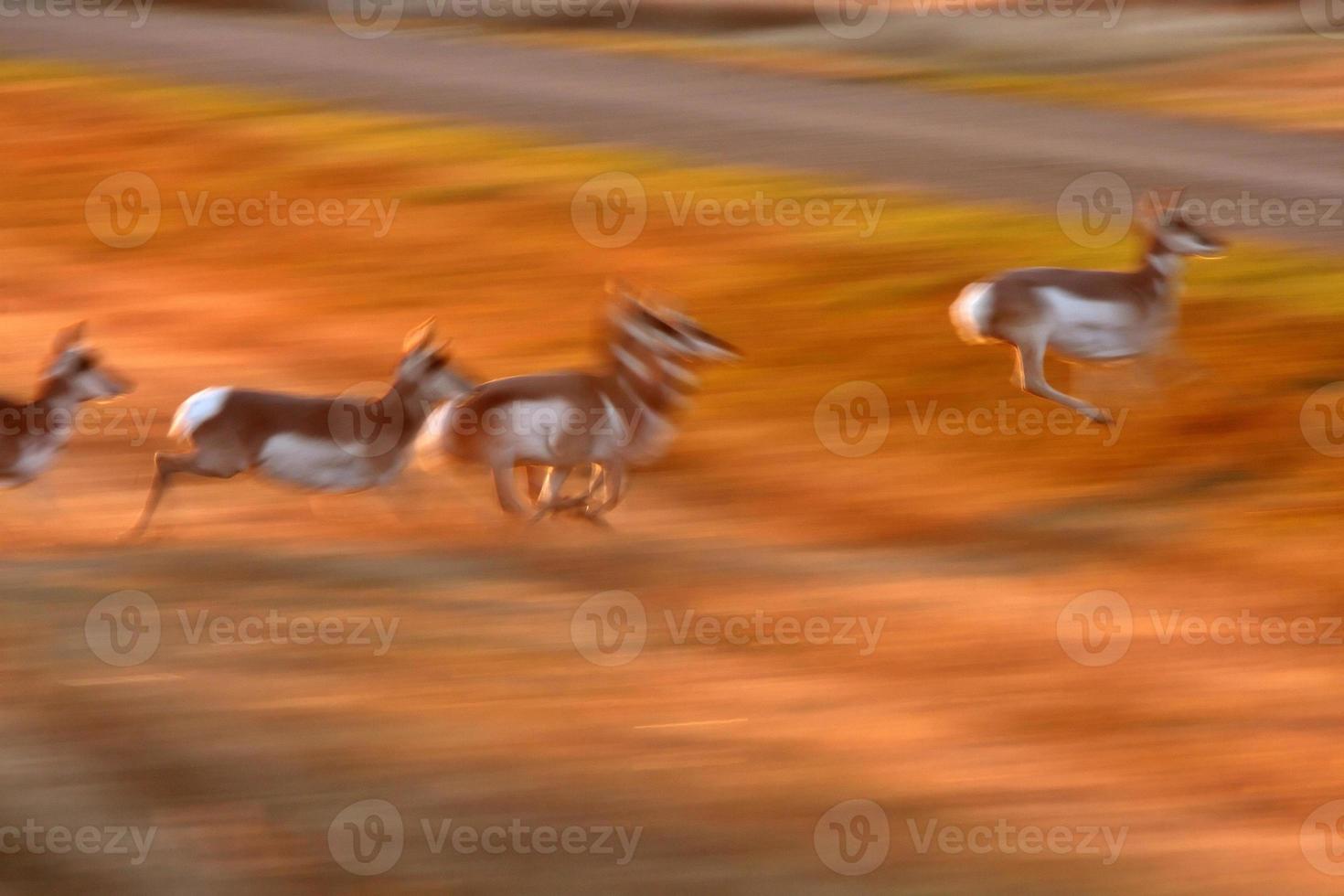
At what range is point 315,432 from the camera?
880 cm

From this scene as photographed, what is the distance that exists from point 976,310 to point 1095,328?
0.67m

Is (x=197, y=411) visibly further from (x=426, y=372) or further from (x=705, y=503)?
(x=705, y=503)

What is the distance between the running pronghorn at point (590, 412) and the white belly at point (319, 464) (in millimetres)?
297

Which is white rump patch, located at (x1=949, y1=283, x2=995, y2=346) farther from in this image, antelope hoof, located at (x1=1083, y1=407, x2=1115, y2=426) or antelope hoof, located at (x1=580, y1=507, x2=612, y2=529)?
antelope hoof, located at (x1=580, y1=507, x2=612, y2=529)

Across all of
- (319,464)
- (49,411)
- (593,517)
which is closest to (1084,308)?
(593,517)

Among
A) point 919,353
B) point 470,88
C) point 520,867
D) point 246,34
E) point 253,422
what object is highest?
point 246,34

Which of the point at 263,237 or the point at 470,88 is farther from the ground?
the point at 470,88

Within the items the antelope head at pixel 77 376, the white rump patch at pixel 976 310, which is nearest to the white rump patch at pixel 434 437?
the antelope head at pixel 77 376

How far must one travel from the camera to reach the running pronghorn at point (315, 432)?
878cm

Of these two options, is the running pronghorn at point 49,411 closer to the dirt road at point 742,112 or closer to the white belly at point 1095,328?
the white belly at point 1095,328

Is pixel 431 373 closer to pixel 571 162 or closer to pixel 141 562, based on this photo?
pixel 141 562

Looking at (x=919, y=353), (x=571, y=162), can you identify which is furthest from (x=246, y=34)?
(x=919, y=353)

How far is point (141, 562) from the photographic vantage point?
8.53m

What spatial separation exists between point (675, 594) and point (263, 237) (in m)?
8.27
